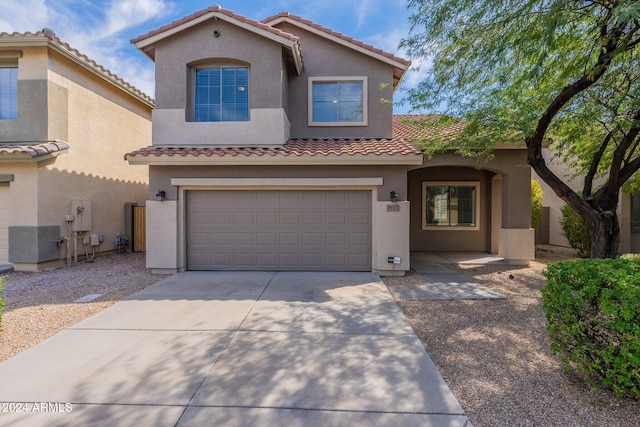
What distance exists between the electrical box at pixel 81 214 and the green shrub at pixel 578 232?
1805cm

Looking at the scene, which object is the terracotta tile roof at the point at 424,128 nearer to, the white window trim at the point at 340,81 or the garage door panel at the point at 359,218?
the white window trim at the point at 340,81

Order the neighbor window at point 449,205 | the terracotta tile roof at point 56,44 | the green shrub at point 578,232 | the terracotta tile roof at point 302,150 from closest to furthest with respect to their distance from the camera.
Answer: the terracotta tile roof at point 302,150 < the terracotta tile roof at point 56,44 < the green shrub at point 578,232 < the neighbor window at point 449,205

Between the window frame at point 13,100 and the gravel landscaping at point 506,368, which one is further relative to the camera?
the window frame at point 13,100

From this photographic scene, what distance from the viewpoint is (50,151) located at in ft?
28.8

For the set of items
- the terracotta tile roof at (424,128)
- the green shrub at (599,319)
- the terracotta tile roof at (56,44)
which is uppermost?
the terracotta tile roof at (56,44)

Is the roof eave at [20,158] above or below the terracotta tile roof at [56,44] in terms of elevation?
below

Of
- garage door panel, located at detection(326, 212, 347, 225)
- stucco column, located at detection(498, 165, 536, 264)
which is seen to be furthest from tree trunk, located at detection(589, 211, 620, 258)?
garage door panel, located at detection(326, 212, 347, 225)

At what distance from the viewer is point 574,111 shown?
660 centimetres

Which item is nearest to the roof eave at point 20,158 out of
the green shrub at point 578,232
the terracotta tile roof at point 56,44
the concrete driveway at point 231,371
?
the terracotta tile roof at point 56,44

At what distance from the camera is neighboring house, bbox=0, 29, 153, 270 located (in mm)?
8758

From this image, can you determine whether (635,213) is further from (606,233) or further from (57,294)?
(57,294)

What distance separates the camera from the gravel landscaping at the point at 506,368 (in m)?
2.85

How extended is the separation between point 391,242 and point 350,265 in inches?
52.1

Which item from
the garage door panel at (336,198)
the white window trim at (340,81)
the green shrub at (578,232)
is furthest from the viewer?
the green shrub at (578,232)
